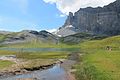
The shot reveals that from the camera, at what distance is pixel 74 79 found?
62.7m

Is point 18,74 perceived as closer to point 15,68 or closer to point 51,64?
point 15,68

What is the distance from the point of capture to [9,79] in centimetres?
6694

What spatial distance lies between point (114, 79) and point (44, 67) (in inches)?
1909

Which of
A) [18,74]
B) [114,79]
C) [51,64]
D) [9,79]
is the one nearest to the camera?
[114,79]

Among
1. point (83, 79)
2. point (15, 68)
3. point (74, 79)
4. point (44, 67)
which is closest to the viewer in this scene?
point (83, 79)

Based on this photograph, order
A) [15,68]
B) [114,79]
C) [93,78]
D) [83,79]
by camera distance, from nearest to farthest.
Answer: [114,79] → [93,78] → [83,79] → [15,68]

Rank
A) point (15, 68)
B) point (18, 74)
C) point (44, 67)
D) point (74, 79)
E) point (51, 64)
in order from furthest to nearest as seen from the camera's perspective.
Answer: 1. point (51, 64)
2. point (44, 67)
3. point (15, 68)
4. point (18, 74)
5. point (74, 79)

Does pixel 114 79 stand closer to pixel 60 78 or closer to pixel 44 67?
pixel 60 78

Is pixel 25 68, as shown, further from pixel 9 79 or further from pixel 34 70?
pixel 9 79

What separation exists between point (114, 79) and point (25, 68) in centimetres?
4124

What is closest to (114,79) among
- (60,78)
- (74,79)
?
(74,79)

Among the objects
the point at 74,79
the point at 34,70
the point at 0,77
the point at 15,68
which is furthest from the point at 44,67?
the point at 74,79

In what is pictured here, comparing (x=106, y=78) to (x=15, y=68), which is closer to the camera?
(x=106, y=78)

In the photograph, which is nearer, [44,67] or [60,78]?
[60,78]
